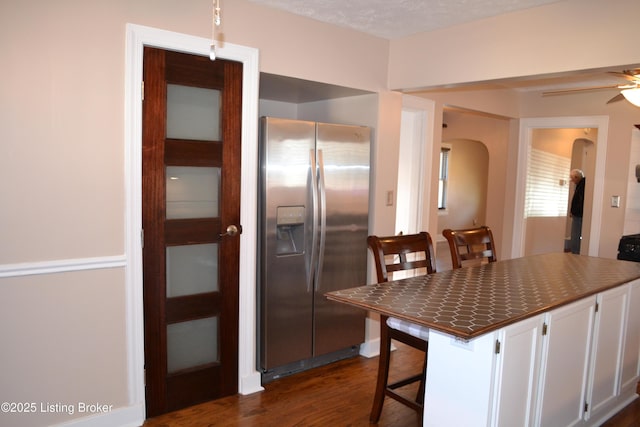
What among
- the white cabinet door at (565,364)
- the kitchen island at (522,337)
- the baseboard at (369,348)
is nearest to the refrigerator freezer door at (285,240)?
the baseboard at (369,348)

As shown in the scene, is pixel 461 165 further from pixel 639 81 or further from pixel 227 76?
pixel 227 76

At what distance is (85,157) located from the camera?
7.75 feet

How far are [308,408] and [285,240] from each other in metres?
1.07

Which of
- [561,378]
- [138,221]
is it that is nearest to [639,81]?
[561,378]

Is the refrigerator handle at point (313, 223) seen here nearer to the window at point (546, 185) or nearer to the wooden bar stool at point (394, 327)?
the wooden bar stool at point (394, 327)

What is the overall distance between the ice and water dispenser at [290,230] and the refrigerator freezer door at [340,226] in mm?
160

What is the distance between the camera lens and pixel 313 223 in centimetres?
330

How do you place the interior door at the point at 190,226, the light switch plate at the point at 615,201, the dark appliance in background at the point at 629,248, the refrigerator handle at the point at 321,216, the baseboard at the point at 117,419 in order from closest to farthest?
the baseboard at the point at 117,419, the interior door at the point at 190,226, the refrigerator handle at the point at 321,216, the dark appliance in background at the point at 629,248, the light switch plate at the point at 615,201

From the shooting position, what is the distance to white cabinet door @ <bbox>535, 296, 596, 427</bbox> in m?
2.10

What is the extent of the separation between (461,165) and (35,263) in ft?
24.5

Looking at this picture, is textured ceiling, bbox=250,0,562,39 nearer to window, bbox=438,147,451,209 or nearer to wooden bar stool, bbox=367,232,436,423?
wooden bar stool, bbox=367,232,436,423

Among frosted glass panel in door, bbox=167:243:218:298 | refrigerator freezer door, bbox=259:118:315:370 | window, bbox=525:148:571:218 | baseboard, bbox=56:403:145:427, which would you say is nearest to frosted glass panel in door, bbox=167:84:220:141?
refrigerator freezer door, bbox=259:118:315:370

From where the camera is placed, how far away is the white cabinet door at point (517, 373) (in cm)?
181

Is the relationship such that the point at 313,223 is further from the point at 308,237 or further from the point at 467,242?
the point at 467,242
